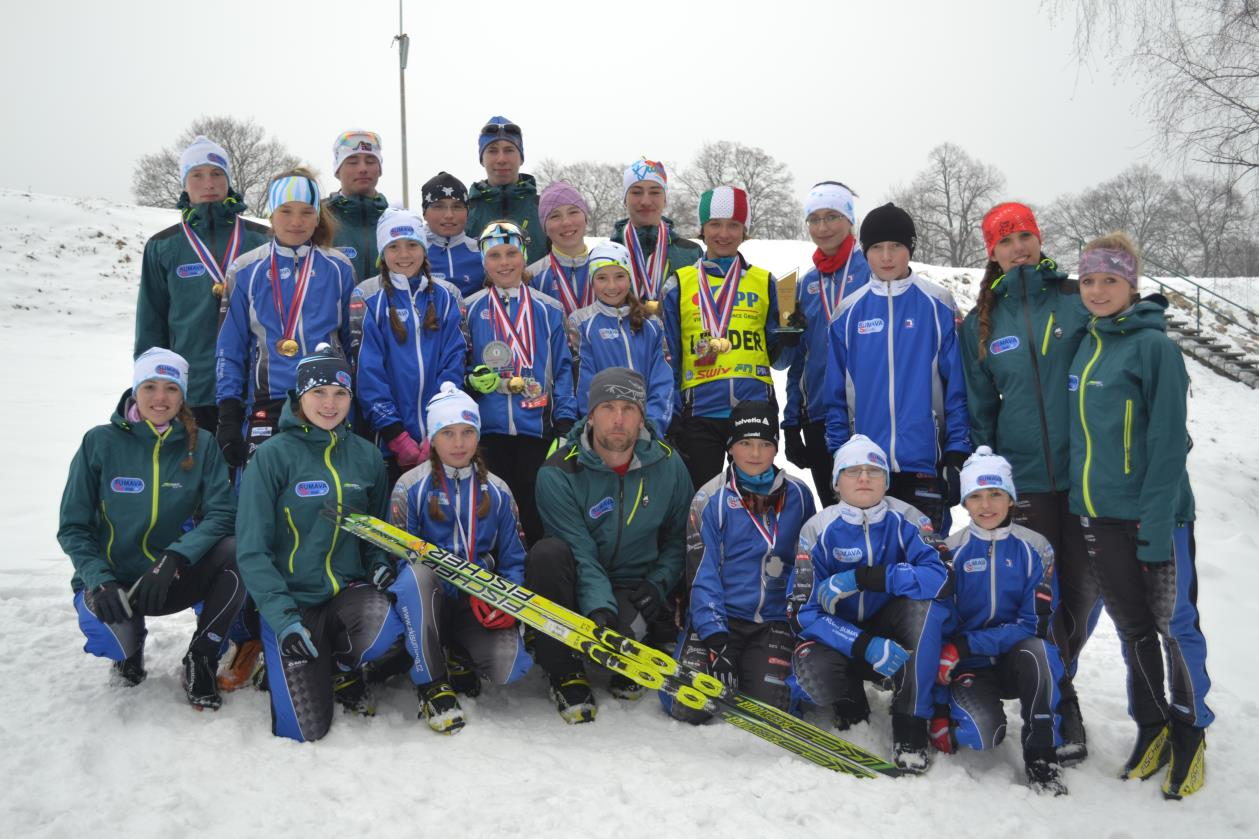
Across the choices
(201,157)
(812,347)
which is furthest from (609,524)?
(201,157)

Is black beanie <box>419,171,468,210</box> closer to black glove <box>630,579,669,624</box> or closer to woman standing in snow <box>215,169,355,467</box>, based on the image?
woman standing in snow <box>215,169,355,467</box>

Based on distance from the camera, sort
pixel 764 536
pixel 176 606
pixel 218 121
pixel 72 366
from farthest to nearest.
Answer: pixel 218 121 < pixel 72 366 < pixel 764 536 < pixel 176 606

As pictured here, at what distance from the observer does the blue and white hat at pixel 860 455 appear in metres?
3.89

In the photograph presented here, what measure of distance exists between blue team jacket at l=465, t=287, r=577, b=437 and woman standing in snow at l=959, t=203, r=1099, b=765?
2.18 meters

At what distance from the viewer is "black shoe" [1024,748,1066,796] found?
10.9ft

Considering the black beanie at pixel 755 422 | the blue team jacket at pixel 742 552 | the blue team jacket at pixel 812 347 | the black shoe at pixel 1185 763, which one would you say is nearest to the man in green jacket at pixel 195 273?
the blue team jacket at pixel 742 552

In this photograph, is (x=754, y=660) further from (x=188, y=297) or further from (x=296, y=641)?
(x=188, y=297)

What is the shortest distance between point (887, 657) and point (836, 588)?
354 mm

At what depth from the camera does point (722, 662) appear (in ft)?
13.2

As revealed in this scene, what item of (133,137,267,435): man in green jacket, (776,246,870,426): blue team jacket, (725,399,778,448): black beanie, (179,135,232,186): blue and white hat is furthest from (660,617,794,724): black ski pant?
(179,135,232,186): blue and white hat

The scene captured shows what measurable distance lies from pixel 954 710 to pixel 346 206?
14.6ft

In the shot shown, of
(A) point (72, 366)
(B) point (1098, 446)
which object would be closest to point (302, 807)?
(B) point (1098, 446)

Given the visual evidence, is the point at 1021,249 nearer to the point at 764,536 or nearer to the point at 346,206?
the point at 764,536

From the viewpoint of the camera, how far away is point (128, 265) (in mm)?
17875
